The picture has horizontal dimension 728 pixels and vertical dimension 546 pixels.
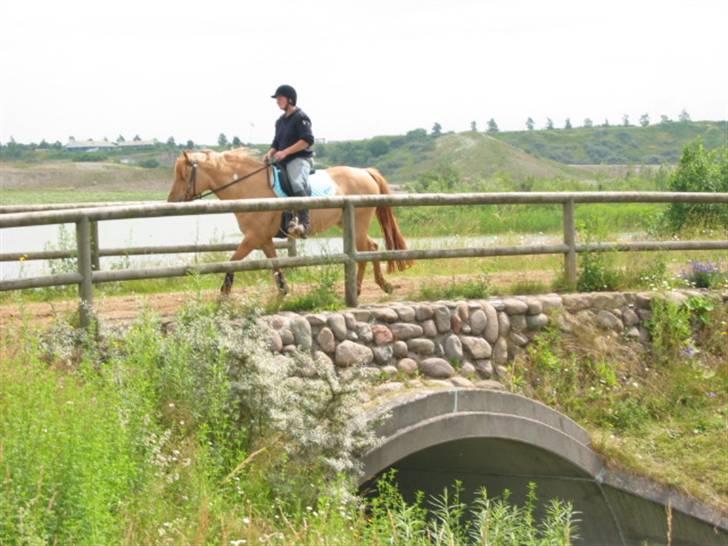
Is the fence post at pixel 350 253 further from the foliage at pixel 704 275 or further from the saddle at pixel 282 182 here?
the foliage at pixel 704 275

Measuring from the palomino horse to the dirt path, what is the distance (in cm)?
35

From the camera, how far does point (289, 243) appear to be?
15.9m

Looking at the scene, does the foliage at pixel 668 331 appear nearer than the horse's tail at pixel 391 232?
No

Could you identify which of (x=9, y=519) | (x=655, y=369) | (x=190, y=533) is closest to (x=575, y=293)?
(x=655, y=369)

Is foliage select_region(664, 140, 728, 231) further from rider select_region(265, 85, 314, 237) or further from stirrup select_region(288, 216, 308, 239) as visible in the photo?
stirrup select_region(288, 216, 308, 239)

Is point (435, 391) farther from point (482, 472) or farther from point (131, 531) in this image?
point (131, 531)

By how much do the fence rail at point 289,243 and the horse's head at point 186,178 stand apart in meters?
0.58

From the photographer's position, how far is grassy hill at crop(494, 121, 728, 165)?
100688 millimetres

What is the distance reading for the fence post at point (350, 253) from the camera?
12.6 metres

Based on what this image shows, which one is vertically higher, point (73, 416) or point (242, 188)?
point (242, 188)

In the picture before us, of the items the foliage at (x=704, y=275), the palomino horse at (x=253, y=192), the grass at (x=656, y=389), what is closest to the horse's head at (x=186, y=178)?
the palomino horse at (x=253, y=192)

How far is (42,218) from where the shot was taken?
35.6 feet

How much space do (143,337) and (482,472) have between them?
5036 mm

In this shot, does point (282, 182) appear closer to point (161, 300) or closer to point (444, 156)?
point (161, 300)
